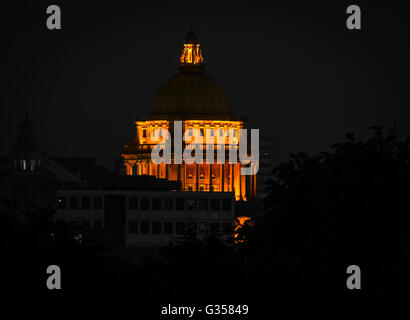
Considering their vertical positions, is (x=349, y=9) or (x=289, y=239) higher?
(x=349, y=9)

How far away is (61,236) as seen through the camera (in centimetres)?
7444

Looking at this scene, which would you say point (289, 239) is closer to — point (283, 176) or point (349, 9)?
point (283, 176)

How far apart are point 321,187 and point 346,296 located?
622 centimetres
